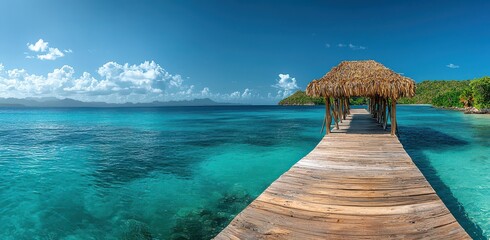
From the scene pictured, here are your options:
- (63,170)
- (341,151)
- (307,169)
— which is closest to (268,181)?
(341,151)

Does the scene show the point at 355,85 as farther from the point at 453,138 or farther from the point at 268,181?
the point at 453,138

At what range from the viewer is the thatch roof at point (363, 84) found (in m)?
11.0

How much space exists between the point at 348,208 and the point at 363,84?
848 cm

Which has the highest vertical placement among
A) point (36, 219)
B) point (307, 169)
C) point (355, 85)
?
point (355, 85)

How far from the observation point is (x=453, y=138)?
1783cm

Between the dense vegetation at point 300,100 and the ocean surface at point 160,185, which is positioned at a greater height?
the dense vegetation at point 300,100

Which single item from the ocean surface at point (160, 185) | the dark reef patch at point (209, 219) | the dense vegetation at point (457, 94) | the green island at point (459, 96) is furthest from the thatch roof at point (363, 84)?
the dense vegetation at point (457, 94)

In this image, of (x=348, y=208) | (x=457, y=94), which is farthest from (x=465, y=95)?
(x=348, y=208)

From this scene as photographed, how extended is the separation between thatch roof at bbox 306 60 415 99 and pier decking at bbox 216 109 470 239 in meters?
5.24

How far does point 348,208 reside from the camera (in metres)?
4.12

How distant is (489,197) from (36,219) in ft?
37.4

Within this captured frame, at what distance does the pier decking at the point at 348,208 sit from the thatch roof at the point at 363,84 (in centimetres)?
524

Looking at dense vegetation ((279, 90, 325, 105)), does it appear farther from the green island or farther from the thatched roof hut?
the thatched roof hut

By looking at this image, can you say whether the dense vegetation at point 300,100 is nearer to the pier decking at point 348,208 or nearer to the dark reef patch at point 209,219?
the dark reef patch at point 209,219
